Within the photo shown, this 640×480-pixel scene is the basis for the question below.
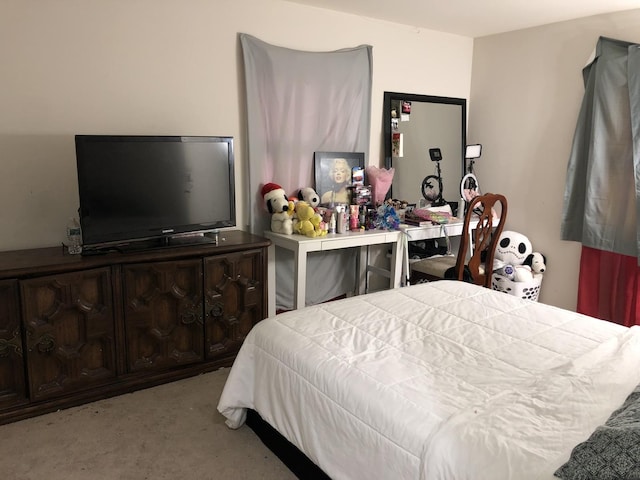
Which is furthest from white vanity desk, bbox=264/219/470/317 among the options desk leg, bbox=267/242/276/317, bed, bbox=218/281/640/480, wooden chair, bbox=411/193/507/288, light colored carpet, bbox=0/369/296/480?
light colored carpet, bbox=0/369/296/480

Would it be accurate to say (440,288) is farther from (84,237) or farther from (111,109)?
(111,109)

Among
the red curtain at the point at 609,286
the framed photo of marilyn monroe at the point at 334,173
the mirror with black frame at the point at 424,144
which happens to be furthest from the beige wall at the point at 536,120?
the framed photo of marilyn monroe at the point at 334,173

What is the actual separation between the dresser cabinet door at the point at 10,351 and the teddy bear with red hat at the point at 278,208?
5.20 ft

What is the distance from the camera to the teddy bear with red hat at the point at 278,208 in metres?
3.39

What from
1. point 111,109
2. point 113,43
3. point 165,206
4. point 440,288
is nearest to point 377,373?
point 440,288

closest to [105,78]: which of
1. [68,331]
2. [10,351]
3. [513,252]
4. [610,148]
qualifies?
[68,331]

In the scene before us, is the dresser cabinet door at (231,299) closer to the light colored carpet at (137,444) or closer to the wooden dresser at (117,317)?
the wooden dresser at (117,317)

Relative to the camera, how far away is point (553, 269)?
4.13 meters

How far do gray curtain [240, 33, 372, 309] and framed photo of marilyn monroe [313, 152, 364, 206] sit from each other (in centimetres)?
5

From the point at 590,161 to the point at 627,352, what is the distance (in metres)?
2.12

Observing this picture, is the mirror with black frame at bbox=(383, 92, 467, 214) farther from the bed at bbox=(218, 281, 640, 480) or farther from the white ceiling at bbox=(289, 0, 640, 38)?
the bed at bbox=(218, 281, 640, 480)

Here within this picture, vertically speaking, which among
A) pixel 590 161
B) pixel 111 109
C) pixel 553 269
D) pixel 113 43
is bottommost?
pixel 553 269

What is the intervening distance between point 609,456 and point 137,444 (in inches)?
75.6

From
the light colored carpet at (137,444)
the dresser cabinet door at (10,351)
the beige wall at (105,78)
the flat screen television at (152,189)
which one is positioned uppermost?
the beige wall at (105,78)
